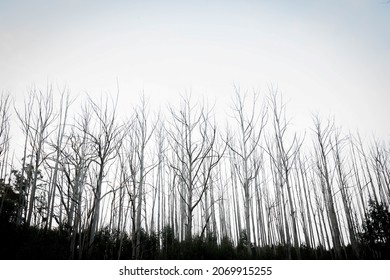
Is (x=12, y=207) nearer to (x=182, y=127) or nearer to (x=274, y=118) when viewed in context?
(x=182, y=127)

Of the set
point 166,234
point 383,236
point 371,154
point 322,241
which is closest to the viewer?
point 383,236

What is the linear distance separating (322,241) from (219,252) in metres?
7.79

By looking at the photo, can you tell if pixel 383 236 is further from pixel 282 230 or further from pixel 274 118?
pixel 274 118

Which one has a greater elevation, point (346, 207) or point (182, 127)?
point (182, 127)

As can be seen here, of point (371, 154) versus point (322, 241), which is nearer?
point (371, 154)

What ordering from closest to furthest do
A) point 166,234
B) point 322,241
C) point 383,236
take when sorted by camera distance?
point 383,236 → point 166,234 → point 322,241

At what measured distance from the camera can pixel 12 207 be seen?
21.6 feet

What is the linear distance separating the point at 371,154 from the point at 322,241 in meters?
4.17

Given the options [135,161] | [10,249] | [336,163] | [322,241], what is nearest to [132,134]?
[135,161]

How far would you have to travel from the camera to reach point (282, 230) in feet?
30.7

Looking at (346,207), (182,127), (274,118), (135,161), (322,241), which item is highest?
(274,118)

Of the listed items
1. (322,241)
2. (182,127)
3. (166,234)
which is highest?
(182,127)

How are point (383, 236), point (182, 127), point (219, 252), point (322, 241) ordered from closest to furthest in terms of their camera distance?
point (219, 252) < point (182, 127) < point (383, 236) < point (322, 241)
